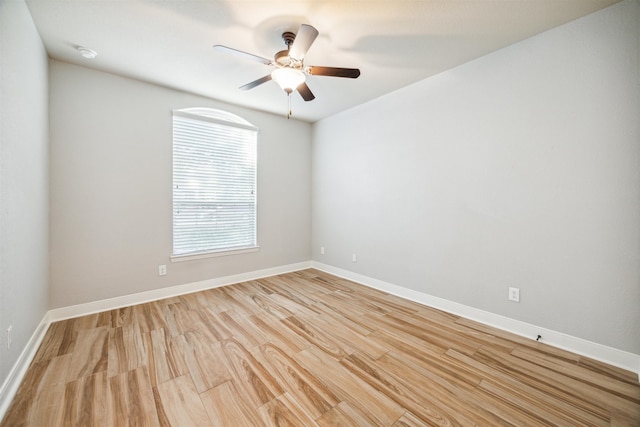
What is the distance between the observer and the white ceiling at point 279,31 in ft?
6.36

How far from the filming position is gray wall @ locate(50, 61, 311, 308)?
2711 mm

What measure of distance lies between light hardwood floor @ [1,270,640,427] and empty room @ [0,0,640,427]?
0.06 feet

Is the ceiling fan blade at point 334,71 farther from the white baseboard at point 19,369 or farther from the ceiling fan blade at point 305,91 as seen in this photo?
the white baseboard at point 19,369

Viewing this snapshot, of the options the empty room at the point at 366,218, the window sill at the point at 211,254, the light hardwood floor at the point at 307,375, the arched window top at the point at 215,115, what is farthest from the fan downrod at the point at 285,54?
the window sill at the point at 211,254

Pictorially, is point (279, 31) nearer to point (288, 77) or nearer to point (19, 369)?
point (288, 77)

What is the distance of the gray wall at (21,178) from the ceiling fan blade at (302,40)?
5.79ft

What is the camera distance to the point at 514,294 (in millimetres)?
2451

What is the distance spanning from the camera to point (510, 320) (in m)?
2.47

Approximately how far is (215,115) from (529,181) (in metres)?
3.90

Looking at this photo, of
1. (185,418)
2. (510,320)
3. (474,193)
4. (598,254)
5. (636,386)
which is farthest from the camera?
(474,193)

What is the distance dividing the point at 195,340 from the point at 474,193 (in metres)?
3.07


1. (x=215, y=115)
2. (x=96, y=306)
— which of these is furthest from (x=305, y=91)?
(x=96, y=306)

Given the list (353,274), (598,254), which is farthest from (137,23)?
(598,254)

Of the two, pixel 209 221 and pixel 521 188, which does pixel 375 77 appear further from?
pixel 209 221
